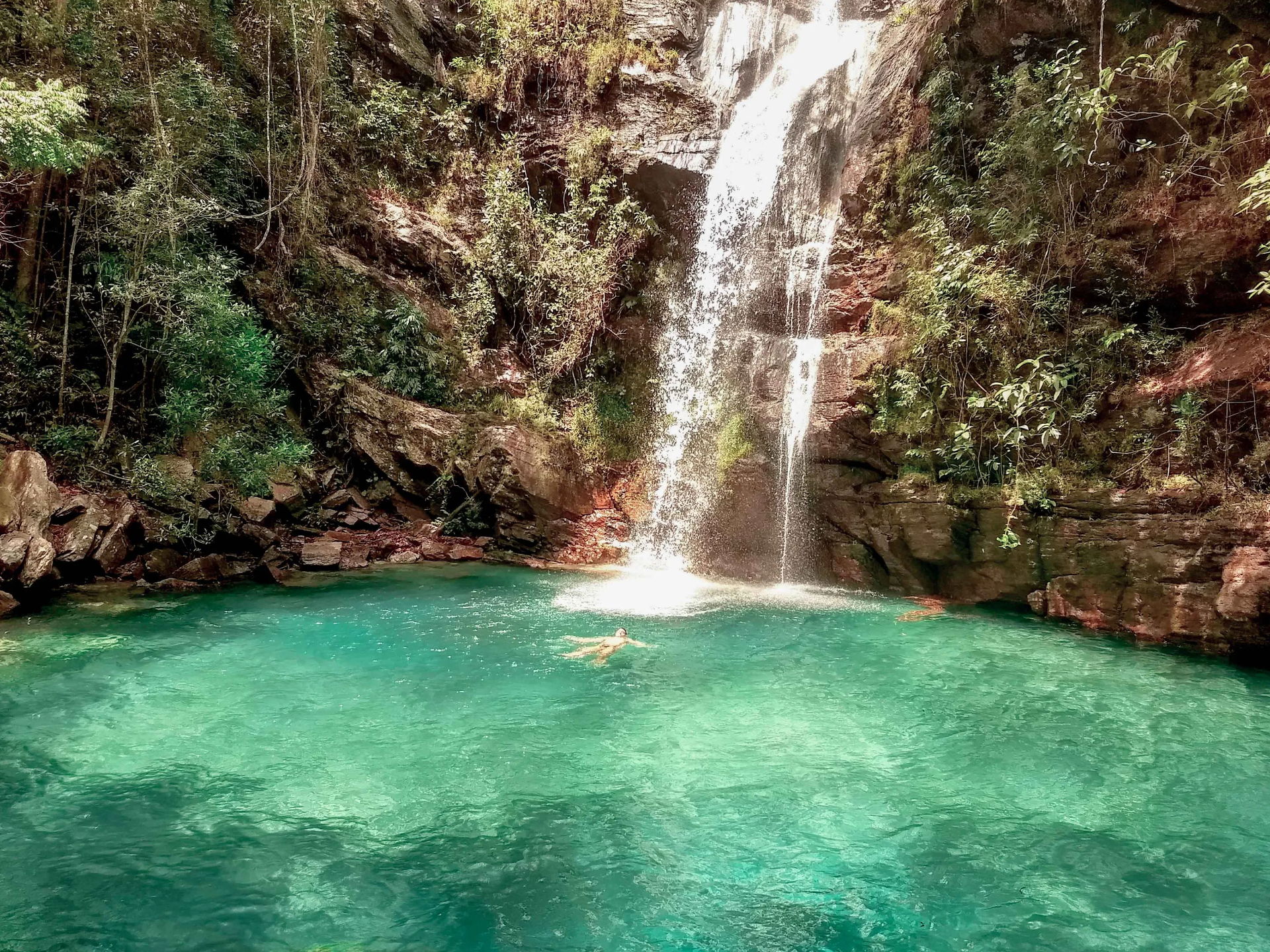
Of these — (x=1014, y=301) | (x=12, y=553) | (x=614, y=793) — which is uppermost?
(x=1014, y=301)

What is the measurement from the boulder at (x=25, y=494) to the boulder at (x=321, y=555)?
3.35m

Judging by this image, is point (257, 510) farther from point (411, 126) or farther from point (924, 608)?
point (924, 608)

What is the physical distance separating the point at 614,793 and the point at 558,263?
43.8ft

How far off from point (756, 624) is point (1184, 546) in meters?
5.38

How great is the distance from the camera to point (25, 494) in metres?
8.57

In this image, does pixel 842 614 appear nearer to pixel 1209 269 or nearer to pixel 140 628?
pixel 1209 269

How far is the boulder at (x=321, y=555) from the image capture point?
1130 centimetres

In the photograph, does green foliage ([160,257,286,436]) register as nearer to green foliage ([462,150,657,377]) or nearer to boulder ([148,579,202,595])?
boulder ([148,579,202,595])

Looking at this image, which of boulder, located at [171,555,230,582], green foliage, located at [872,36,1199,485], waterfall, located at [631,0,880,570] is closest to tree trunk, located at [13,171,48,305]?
boulder, located at [171,555,230,582]

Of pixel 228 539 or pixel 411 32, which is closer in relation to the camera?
pixel 228 539

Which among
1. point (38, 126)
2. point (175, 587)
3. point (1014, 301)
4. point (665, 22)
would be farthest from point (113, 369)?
point (665, 22)

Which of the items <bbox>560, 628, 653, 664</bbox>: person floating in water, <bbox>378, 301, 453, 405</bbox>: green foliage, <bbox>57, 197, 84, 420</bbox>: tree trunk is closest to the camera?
<bbox>560, 628, 653, 664</bbox>: person floating in water

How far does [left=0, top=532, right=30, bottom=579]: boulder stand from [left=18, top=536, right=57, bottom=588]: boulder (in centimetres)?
4

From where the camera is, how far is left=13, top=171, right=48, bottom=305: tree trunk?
34.8 ft
